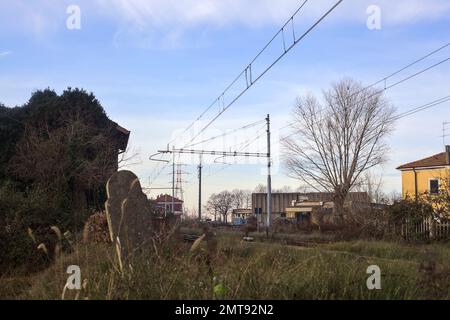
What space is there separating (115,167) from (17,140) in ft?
16.8

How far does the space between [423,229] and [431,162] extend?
28.3 meters

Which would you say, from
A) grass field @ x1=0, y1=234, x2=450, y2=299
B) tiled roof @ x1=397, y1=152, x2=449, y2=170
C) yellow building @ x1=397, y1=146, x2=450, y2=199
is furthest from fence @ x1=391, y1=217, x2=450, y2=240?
tiled roof @ x1=397, y1=152, x2=449, y2=170

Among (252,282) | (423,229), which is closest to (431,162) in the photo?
(423,229)

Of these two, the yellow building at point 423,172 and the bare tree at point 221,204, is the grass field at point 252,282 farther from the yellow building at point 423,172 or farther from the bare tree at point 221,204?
the bare tree at point 221,204

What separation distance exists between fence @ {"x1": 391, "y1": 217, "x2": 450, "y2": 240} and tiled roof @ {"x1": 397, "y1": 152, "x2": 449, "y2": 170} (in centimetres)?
2591

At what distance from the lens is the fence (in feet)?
76.2

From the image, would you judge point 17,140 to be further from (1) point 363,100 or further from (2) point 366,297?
(1) point 363,100

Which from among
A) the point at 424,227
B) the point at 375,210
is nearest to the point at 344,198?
the point at 375,210

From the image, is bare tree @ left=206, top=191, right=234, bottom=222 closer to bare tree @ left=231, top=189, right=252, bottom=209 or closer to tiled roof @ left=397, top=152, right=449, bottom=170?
bare tree @ left=231, top=189, right=252, bottom=209

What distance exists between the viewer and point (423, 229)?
23922mm

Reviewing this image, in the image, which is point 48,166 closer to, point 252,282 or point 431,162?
point 252,282

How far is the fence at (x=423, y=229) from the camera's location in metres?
23.2

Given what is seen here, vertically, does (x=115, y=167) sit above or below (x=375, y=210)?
above
